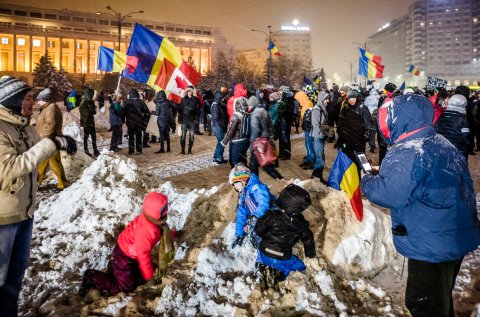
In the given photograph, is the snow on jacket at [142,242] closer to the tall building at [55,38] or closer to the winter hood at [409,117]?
the winter hood at [409,117]

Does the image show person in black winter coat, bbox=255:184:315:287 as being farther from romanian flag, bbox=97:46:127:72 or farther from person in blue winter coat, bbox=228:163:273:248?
romanian flag, bbox=97:46:127:72

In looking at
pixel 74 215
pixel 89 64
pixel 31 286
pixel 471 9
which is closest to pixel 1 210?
pixel 31 286

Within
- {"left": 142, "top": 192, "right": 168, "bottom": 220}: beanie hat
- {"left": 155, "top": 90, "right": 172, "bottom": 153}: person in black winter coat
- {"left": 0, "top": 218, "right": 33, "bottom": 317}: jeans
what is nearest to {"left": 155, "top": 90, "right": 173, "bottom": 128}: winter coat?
{"left": 155, "top": 90, "right": 172, "bottom": 153}: person in black winter coat

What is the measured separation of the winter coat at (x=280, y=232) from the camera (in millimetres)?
3768

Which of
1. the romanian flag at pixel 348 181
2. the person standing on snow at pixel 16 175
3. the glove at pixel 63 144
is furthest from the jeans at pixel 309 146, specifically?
the person standing on snow at pixel 16 175

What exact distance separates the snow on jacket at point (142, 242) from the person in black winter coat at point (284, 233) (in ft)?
3.67

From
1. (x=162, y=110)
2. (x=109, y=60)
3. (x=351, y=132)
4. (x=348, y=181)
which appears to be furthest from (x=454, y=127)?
(x=109, y=60)

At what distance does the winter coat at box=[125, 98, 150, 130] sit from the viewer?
11336 millimetres

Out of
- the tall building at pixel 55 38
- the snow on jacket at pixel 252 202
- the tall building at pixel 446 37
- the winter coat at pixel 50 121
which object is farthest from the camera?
the tall building at pixel 446 37

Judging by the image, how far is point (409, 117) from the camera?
8.66 feet

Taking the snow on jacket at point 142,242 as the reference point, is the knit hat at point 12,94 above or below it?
above

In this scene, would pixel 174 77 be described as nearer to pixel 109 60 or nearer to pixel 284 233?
pixel 109 60

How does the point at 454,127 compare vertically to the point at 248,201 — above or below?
above

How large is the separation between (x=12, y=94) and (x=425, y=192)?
3.14m
